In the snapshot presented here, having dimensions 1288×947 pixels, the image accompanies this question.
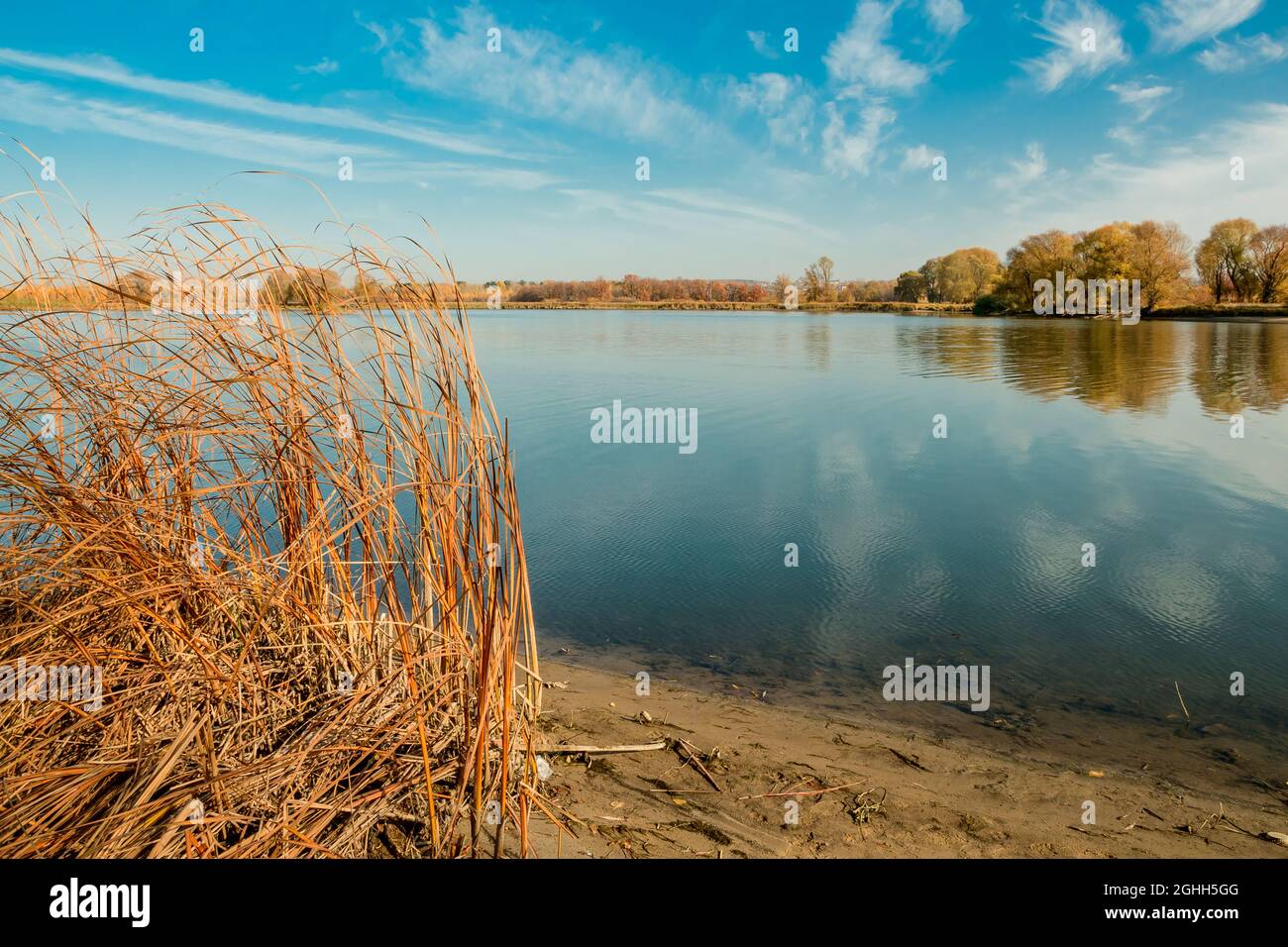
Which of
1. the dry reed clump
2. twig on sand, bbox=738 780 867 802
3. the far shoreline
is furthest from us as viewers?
the far shoreline

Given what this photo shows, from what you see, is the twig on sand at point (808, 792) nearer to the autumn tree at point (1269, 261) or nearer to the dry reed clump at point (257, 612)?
the dry reed clump at point (257, 612)

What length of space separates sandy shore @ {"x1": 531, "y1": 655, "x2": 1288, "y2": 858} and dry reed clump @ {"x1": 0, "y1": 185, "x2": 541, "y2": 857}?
583mm

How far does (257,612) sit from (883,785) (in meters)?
2.92

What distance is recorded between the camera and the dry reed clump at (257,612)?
8.14ft

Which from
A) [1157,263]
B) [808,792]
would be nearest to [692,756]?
[808,792]

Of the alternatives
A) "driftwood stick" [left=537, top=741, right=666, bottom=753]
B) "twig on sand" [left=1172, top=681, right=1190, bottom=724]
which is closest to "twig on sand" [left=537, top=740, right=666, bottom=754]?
"driftwood stick" [left=537, top=741, right=666, bottom=753]

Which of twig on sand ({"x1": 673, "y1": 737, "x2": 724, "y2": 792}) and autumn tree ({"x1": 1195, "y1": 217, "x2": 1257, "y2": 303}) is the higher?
autumn tree ({"x1": 1195, "y1": 217, "x2": 1257, "y2": 303})

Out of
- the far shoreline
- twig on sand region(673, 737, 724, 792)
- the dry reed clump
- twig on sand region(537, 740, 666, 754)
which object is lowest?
twig on sand region(673, 737, 724, 792)

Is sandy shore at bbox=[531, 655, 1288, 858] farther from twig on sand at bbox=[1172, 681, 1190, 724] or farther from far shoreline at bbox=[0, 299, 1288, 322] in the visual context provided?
far shoreline at bbox=[0, 299, 1288, 322]

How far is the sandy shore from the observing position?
309 centimetres

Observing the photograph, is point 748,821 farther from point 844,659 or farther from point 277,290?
point 277,290

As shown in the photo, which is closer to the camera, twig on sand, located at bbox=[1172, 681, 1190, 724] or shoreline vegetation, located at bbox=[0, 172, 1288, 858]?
shoreline vegetation, located at bbox=[0, 172, 1288, 858]
